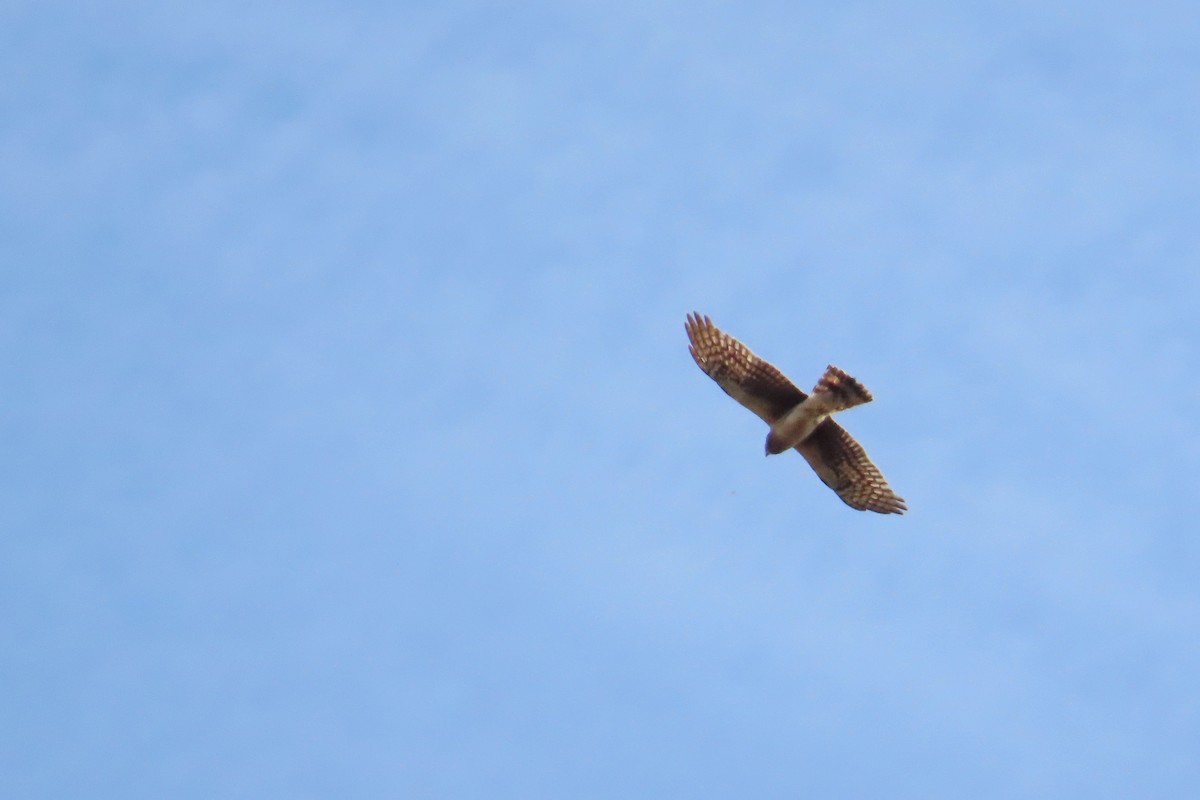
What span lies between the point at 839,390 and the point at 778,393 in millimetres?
1033

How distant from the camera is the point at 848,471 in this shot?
26.6m

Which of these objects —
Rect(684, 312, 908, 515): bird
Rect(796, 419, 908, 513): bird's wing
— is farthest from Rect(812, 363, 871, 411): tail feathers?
Rect(796, 419, 908, 513): bird's wing

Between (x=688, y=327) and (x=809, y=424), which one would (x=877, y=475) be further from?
(x=688, y=327)

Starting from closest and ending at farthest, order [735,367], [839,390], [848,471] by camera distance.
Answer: [839,390] < [735,367] < [848,471]

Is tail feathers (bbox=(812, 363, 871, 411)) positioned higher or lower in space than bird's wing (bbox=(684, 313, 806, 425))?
lower

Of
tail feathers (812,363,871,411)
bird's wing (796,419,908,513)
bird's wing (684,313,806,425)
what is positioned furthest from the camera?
bird's wing (796,419,908,513)

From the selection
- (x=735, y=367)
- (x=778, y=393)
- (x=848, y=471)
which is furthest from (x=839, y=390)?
(x=848, y=471)

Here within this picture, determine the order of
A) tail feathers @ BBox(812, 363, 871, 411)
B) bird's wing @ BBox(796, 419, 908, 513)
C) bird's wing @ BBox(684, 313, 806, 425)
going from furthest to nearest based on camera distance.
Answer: bird's wing @ BBox(796, 419, 908, 513) < bird's wing @ BBox(684, 313, 806, 425) < tail feathers @ BBox(812, 363, 871, 411)

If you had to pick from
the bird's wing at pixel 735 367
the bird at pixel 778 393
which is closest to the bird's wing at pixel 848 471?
the bird at pixel 778 393

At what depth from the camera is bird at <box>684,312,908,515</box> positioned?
2481 cm

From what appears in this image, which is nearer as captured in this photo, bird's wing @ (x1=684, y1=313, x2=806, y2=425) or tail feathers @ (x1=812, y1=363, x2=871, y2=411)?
tail feathers @ (x1=812, y1=363, x2=871, y2=411)

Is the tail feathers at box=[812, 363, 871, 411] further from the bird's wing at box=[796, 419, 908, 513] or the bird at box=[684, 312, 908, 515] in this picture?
the bird's wing at box=[796, 419, 908, 513]

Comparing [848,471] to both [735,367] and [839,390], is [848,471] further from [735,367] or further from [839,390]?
[735,367]

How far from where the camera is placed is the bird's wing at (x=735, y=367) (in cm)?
2523
